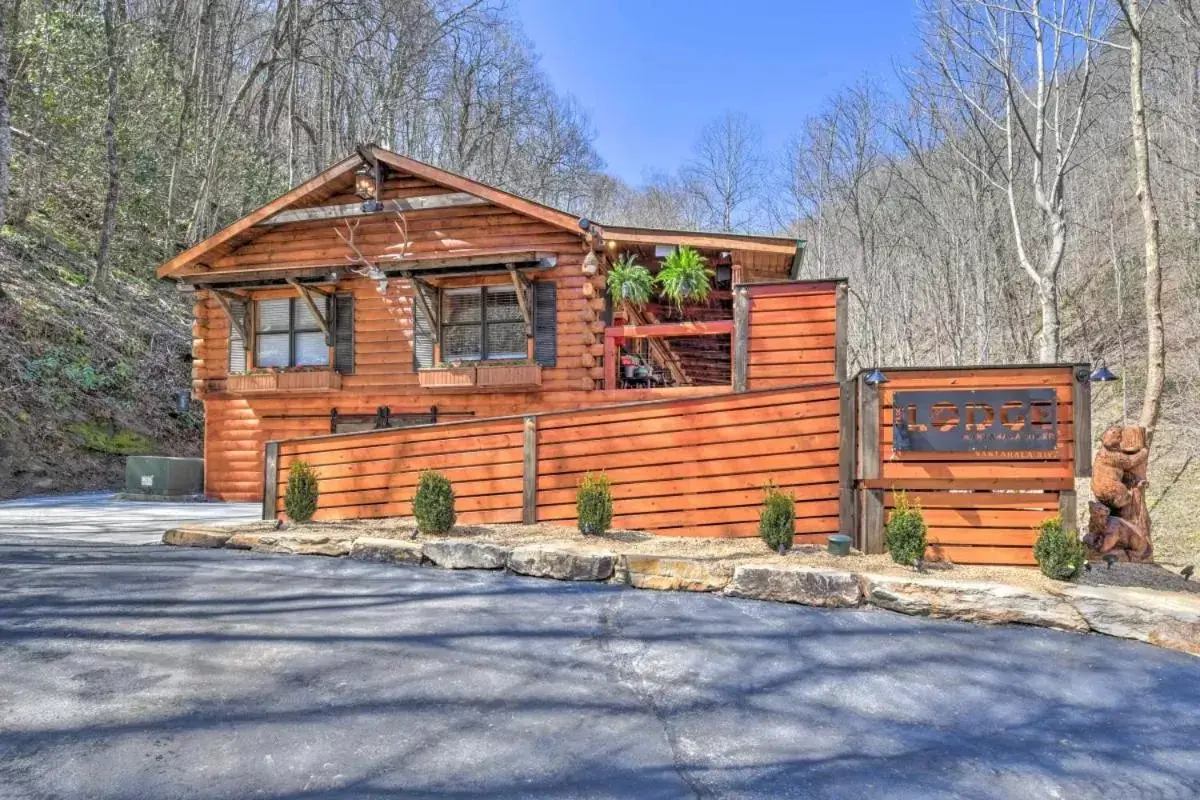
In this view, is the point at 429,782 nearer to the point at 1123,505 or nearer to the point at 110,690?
the point at 110,690

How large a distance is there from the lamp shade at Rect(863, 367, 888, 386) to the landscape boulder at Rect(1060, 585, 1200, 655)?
2.12 m

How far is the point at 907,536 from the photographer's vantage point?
5.35 metres

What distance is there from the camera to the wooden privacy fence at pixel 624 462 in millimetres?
6285

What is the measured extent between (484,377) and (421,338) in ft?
5.19

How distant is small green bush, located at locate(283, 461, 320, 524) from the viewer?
7297 millimetres

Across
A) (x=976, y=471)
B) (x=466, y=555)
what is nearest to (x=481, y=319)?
(x=466, y=555)

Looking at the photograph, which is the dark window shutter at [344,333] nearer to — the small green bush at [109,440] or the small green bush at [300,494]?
the small green bush at [300,494]

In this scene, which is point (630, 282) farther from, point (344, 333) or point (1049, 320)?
point (1049, 320)

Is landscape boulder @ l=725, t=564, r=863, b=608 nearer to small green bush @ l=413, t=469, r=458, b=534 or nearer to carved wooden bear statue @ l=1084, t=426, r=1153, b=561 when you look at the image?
small green bush @ l=413, t=469, r=458, b=534

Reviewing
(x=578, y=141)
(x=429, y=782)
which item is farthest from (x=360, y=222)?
(x=578, y=141)

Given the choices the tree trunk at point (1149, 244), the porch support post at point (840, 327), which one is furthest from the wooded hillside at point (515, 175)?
the porch support post at point (840, 327)

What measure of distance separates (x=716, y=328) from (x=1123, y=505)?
5219 mm

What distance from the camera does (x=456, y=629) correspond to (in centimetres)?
429

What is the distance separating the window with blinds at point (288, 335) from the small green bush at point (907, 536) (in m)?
9.88
